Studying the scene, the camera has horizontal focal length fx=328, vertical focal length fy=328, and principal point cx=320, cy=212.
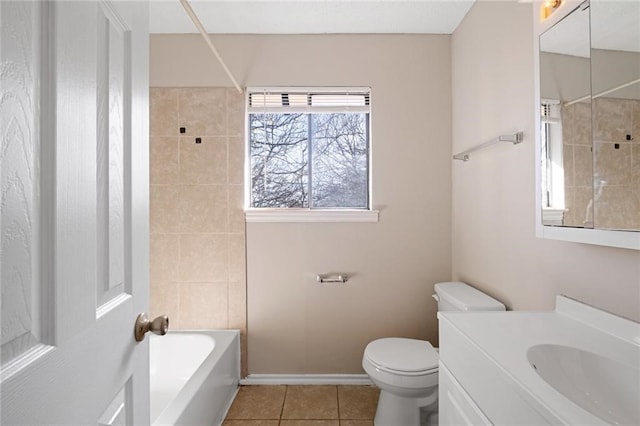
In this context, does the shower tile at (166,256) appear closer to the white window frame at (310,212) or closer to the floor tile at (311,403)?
the white window frame at (310,212)

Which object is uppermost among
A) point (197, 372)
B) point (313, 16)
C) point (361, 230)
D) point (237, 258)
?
point (313, 16)

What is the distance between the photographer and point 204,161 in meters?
2.26

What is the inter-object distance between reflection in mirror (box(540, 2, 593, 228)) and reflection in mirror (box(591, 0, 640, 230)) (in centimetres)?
3

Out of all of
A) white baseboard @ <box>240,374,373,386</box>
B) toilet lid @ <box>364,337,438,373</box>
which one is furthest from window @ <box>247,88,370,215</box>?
white baseboard @ <box>240,374,373,386</box>

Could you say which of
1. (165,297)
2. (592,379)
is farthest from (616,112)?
(165,297)

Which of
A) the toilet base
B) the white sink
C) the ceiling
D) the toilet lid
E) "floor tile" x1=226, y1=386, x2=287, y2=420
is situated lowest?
"floor tile" x1=226, y1=386, x2=287, y2=420

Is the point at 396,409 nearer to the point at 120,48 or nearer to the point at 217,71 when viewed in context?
the point at 120,48

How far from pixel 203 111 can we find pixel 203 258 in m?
1.01

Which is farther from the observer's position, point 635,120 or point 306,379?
point 306,379

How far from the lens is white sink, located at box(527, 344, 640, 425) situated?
0.84m

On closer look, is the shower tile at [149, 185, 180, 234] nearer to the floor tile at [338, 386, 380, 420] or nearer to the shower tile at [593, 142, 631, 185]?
the floor tile at [338, 386, 380, 420]

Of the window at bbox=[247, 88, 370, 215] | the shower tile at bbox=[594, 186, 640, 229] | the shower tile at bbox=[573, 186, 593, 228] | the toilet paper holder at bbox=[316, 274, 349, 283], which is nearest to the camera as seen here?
the shower tile at bbox=[594, 186, 640, 229]

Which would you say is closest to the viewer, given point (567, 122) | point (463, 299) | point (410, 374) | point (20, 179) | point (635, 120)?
point (20, 179)

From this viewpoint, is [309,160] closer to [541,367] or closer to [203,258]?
[203,258]
